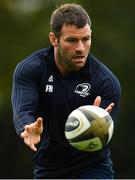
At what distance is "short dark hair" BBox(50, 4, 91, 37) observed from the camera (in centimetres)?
1197

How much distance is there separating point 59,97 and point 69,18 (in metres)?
0.93

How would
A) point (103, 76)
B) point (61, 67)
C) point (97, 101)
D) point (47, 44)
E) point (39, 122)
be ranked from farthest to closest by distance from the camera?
1. point (47, 44)
2. point (61, 67)
3. point (103, 76)
4. point (97, 101)
5. point (39, 122)

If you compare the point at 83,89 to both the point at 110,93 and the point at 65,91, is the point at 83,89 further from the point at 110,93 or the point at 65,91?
the point at 110,93

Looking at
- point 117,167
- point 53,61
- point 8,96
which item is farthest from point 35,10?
point 53,61

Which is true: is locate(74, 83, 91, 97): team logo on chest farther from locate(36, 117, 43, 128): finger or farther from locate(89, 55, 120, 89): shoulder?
locate(36, 117, 43, 128): finger

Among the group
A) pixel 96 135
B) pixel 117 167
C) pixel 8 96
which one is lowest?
pixel 117 167

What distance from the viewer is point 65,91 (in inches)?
472

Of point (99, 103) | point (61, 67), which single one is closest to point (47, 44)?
point (61, 67)

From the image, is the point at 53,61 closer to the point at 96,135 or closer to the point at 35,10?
the point at 96,135

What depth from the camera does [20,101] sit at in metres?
11.7

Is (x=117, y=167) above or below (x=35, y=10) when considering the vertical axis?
below

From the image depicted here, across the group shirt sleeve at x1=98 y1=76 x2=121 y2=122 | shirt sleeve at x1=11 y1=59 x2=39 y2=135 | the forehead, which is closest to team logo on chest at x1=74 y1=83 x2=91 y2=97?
shirt sleeve at x1=98 y1=76 x2=121 y2=122

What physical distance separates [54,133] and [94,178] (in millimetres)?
706

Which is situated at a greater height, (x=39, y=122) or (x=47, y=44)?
(x=39, y=122)
